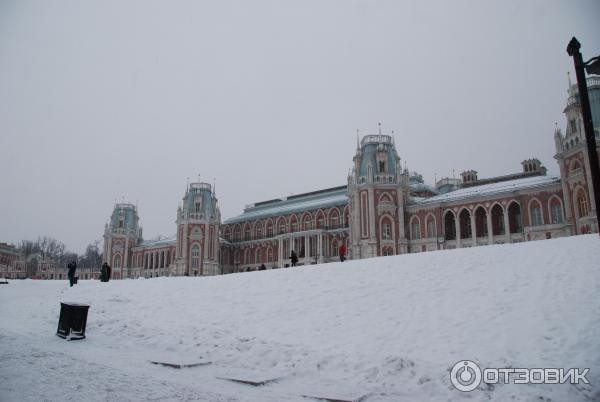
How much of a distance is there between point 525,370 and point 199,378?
614 centimetres

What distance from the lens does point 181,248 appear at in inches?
2616

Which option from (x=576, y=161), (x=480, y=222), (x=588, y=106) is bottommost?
(x=588, y=106)

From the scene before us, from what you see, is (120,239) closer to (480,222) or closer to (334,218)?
(334,218)

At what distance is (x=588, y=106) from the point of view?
789 cm

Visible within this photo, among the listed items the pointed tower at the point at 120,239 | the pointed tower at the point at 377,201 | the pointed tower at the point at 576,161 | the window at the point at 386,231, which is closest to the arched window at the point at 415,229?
the pointed tower at the point at 377,201

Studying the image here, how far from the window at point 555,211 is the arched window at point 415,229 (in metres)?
13.1

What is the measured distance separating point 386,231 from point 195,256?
29546 millimetres

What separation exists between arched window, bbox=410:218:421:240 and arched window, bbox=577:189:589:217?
15877 millimetres

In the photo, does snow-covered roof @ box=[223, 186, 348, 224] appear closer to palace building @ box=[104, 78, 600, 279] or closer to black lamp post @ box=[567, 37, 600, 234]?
palace building @ box=[104, 78, 600, 279]

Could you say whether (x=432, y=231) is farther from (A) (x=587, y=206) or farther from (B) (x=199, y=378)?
(B) (x=199, y=378)

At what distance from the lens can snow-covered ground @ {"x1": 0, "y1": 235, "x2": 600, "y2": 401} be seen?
8.18 meters

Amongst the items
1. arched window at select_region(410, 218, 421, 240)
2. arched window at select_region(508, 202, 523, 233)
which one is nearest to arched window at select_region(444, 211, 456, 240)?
arched window at select_region(410, 218, 421, 240)

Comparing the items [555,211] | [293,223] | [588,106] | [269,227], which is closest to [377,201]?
[555,211]

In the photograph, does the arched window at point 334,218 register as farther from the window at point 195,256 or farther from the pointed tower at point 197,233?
the window at point 195,256
